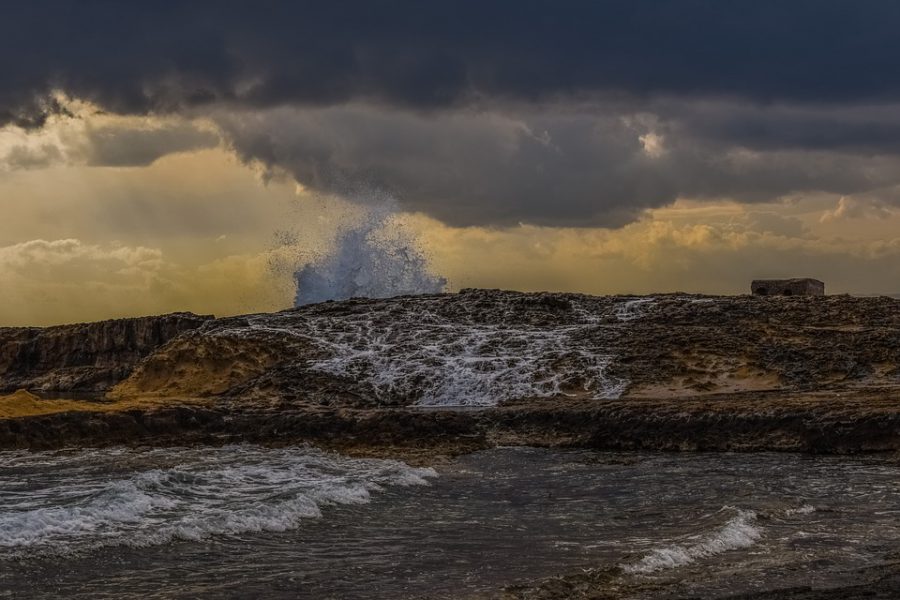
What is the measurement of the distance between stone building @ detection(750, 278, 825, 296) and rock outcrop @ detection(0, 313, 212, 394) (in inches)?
1648

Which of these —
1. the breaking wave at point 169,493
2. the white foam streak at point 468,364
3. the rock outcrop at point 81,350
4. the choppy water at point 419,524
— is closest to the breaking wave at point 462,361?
the white foam streak at point 468,364

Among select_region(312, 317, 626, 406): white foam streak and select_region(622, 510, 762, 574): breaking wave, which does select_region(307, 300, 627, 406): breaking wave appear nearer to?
select_region(312, 317, 626, 406): white foam streak

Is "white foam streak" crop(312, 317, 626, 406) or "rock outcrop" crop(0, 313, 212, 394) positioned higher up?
"white foam streak" crop(312, 317, 626, 406)

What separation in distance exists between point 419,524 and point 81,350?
81094 mm

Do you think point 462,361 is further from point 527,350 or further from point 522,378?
point 522,378

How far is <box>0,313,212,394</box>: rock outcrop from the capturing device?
256 ft

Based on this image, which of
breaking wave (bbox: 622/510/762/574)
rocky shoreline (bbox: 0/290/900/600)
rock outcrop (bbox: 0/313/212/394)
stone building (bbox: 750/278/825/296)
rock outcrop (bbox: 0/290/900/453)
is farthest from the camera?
rock outcrop (bbox: 0/313/212/394)

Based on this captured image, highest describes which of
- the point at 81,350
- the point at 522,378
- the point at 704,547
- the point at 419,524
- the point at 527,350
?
the point at 527,350

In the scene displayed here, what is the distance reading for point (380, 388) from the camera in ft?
106

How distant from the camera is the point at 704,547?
1204 centimetres

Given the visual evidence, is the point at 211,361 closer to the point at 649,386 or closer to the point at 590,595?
the point at 649,386

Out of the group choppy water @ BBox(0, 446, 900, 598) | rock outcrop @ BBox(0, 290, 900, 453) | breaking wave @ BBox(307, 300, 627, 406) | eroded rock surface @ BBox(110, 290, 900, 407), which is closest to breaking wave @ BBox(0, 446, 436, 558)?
choppy water @ BBox(0, 446, 900, 598)

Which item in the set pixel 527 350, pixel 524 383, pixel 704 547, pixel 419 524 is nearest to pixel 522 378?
pixel 524 383

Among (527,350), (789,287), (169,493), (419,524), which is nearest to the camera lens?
(419,524)
